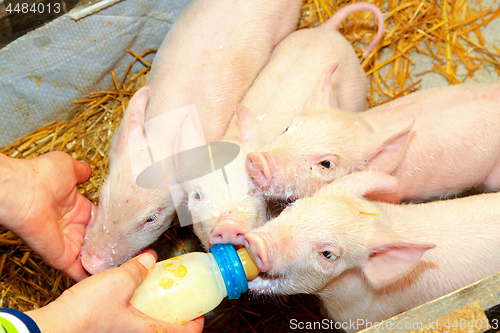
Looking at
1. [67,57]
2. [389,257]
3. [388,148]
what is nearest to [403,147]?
[388,148]

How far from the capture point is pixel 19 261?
3.08 m

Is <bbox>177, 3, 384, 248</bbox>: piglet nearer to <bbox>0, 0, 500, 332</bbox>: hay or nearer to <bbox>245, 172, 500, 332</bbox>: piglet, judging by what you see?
<bbox>245, 172, 500, 332</bbox>: piglet

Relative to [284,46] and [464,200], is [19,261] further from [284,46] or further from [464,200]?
[464,200]

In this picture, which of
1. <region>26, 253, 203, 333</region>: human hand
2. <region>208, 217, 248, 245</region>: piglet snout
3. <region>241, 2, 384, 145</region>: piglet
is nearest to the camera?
<region>26, 253, 203, 333</region>: human hand

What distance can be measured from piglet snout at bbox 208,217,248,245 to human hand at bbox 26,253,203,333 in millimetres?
437

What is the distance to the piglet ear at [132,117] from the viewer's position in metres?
2.66

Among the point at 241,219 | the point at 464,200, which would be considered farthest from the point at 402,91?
the point at 241,219

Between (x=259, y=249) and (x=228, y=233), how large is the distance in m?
0.30

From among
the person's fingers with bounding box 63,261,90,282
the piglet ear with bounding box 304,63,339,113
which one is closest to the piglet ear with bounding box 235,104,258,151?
the piglet ear with bounding box 304,63,339,113

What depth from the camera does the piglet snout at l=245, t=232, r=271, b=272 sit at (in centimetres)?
192

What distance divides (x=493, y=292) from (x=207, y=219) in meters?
1.43

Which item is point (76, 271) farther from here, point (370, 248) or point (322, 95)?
point (322, 95)

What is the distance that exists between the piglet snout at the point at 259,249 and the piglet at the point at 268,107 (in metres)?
0.23

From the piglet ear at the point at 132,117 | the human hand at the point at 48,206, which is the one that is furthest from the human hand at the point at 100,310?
the piglet ear at the point at 132,117
